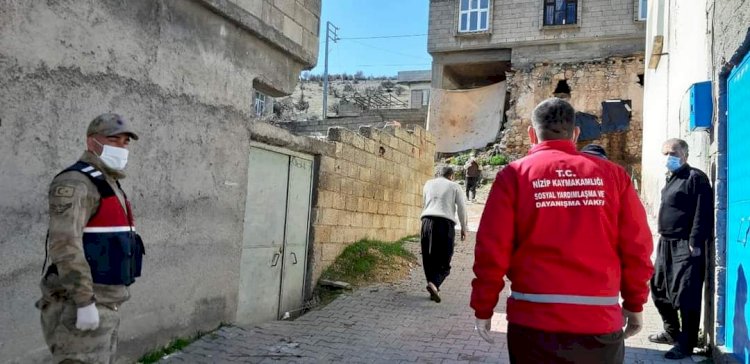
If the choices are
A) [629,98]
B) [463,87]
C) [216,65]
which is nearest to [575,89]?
[629,98]

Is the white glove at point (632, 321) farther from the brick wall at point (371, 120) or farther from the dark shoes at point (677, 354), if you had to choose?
the brick wall at point (371, 120)

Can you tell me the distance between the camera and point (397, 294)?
695 centimetres

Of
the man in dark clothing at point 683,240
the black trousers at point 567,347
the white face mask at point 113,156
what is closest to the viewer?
the black trousers at point 567,347

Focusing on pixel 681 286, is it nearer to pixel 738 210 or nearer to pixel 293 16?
pixel 738 210

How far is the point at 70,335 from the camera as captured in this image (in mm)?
2576

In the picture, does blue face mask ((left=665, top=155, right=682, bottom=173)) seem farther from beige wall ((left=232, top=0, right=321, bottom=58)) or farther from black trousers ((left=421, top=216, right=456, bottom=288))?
beige wall ((left=232, top=0, right=321, bottom=58))

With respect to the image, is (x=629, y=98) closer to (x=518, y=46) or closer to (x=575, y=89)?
(x=575, y=89)

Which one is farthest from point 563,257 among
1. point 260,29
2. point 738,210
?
point 260,29

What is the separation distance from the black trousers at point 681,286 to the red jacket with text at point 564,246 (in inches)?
84.6

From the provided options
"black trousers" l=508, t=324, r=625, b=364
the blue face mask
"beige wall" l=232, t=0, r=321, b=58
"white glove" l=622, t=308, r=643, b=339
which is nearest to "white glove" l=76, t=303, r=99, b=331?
"black trousers" l=508, t=324, r=625, b=364

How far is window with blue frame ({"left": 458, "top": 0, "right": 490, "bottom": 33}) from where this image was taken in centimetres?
2292

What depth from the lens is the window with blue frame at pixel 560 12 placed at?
21875 millimetres

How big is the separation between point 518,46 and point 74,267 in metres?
22.0

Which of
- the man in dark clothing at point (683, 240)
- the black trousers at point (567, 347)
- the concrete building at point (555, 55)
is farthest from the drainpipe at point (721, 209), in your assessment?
the concrete building at point (555, 55)
